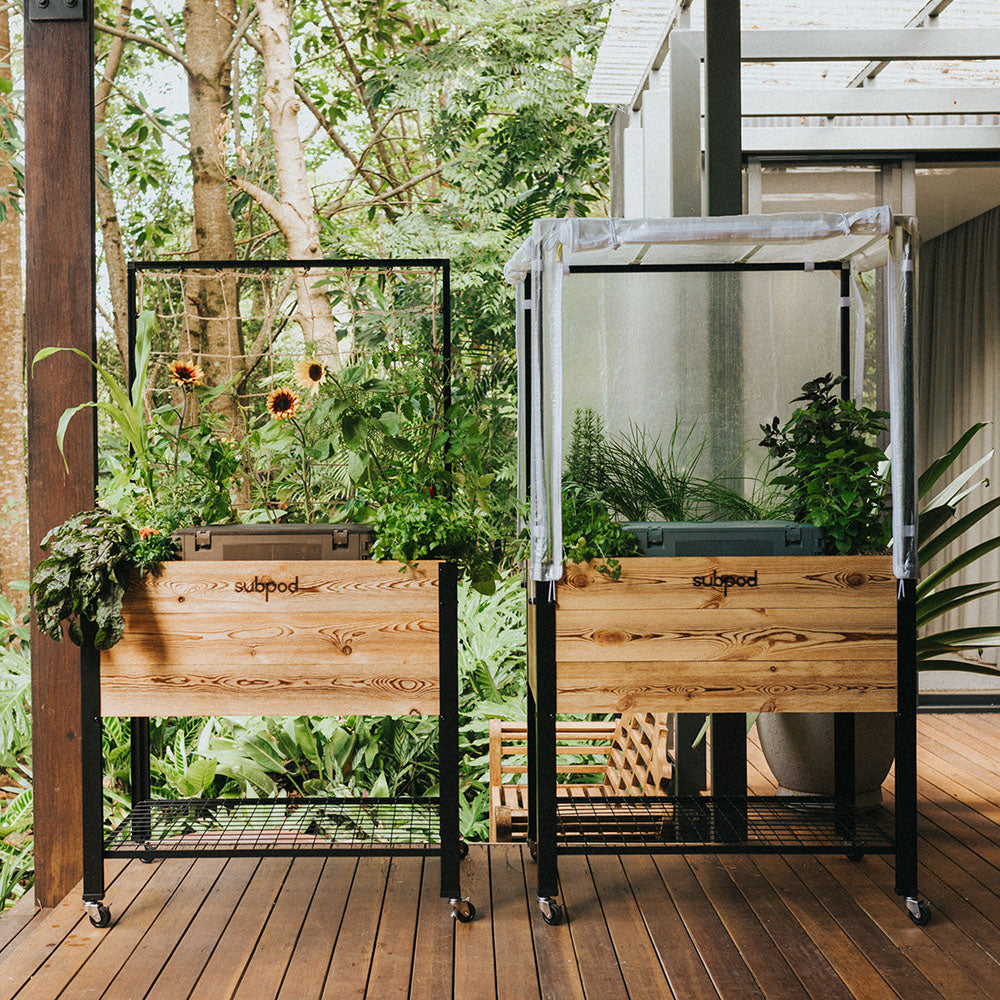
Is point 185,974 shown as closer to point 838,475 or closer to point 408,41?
point 838,475

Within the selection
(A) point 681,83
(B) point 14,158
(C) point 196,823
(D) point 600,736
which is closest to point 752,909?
(D) point 600,736

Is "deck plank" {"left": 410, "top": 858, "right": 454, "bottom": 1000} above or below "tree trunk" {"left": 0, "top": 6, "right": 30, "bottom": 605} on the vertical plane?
below

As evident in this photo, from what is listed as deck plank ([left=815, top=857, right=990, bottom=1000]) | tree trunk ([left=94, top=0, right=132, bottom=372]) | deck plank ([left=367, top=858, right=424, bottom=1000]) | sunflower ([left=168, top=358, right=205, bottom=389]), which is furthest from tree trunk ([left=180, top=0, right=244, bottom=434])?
deck plank ([left=815, top=857, right=990, bottom=1000])

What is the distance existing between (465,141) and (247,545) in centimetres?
469

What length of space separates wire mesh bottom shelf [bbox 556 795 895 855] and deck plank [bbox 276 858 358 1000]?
1.91 feet

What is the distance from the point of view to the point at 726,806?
294 centimetres

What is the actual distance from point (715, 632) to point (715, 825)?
2.35ft

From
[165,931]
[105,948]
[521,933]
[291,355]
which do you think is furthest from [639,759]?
[291,355]

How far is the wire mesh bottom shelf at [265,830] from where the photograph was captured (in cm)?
247

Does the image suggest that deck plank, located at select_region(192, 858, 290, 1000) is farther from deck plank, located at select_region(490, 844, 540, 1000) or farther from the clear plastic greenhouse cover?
the clear plastic greenhouse cover

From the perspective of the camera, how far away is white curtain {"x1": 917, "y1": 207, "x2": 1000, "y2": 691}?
15.9ft

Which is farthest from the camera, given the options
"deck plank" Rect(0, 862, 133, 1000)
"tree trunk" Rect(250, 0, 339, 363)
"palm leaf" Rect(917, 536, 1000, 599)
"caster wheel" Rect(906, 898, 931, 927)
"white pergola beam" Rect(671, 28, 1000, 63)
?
"tree trunk" Rect(250, 0, 339, 363)

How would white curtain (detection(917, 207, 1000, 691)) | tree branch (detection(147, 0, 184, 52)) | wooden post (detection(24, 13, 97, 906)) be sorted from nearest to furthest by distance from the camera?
wooden post (detection(24, 13, 97, 906)) < white curtain (detection(917, 207, 1000, 691)) < tree branch (detection(147, 0, 184, 52))

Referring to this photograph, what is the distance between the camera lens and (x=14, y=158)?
620cm
